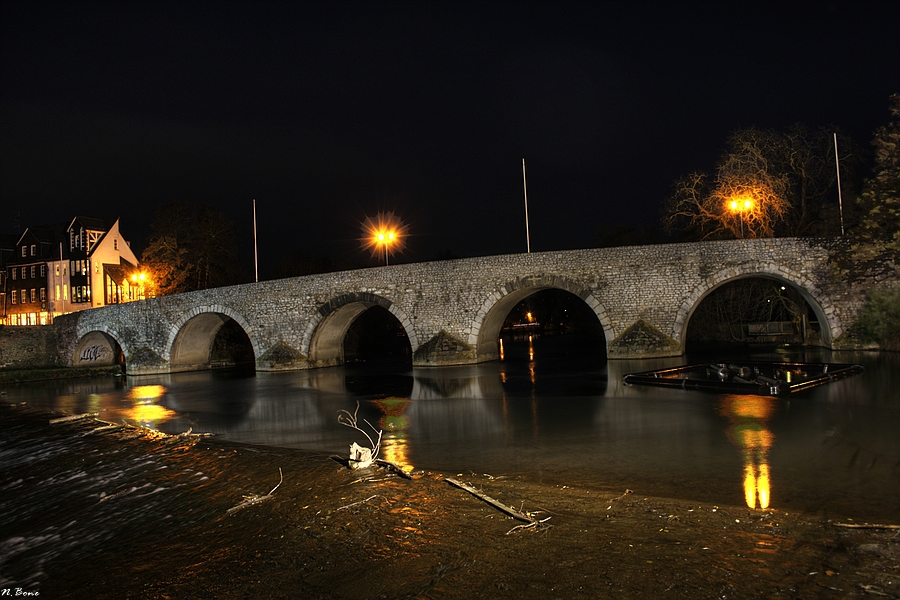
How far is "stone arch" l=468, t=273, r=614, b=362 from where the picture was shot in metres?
20.7

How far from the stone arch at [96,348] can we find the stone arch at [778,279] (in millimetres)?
28393

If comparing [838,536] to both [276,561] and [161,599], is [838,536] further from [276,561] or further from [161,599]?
[161,599]

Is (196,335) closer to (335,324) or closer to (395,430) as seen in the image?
(335,324)

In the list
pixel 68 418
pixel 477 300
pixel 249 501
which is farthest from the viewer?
pixel 477 300

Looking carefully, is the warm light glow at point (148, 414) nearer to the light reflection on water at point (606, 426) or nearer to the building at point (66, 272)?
the light reflection on water at point (606, 426)

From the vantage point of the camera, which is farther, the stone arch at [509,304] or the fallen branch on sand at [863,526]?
the stone arch at [509,304]

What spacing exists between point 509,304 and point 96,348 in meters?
26.7

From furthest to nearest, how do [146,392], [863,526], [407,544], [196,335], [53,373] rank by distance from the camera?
[53,373] < [196,335] < [146,392] < [407,544] < [863,526]

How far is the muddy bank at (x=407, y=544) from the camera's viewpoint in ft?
13.4

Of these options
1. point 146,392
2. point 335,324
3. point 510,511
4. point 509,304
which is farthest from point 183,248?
point 510,511

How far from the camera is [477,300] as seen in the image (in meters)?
22.0

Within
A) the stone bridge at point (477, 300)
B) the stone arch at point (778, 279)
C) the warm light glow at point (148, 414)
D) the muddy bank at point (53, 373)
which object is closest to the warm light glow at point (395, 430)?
the warm light glow at point (148, 414)

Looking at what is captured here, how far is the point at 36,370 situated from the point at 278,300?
14.9 meters

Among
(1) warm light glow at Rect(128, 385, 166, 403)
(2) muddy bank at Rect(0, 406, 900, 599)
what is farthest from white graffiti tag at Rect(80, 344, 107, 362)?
(2) muddy bank at Rect(0, 406, 900, 599)
